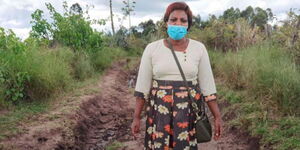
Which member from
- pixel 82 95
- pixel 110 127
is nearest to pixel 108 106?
pixel 82 95

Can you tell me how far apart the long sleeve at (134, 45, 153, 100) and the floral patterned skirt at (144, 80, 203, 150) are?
0.04 m

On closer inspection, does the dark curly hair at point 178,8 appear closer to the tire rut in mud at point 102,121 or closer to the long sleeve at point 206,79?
the long sleeve at point 206,79

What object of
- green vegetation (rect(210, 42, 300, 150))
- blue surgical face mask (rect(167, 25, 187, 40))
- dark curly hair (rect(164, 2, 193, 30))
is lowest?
green vegetation (rect(210, 42, 300, 150))

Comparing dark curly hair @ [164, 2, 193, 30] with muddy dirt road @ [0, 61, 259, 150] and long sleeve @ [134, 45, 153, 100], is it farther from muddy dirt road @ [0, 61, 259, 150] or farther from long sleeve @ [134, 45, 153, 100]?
muddy dirt road @ [0, 61, 259, 150]

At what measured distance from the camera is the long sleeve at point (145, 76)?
2064 mm

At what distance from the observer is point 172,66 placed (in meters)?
1.98

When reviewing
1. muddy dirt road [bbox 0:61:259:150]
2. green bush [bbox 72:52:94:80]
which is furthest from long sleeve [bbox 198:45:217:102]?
green bush [bbox 72:52:94:80]

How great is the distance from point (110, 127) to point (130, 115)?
793 millimetres

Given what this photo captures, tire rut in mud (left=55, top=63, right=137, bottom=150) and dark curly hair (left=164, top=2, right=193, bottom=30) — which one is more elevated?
dark curly hair (left=164, top=2, right=193, bottom=30)

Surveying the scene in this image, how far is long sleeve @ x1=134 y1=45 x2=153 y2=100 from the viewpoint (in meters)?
2.06

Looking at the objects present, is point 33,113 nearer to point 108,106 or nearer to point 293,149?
point 108,106

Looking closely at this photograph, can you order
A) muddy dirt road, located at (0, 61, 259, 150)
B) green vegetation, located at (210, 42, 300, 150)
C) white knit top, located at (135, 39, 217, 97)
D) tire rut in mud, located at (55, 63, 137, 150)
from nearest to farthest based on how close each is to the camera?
white knit top, located at (135, 39, 217, 97) < green vegetation, located at (210, 42, 300, 150) < muddy dirt road, located at (0, 61, 259, 150) < tire rut in mud, located at (55, 63, 137, 150)

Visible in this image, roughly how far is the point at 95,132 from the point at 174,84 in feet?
11.6

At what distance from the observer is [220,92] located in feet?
19.8
